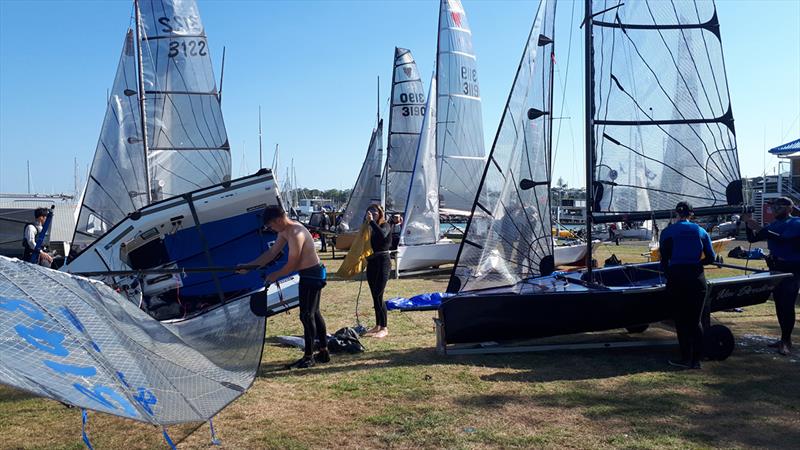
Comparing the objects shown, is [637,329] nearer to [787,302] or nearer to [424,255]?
[787,302]

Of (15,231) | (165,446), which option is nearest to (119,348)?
(165,446)

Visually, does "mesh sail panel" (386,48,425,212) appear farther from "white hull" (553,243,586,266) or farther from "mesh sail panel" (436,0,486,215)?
"white hull" (553,243,586,266)

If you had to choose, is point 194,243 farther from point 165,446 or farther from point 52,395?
point 52,395

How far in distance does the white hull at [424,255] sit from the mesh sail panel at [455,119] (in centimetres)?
312

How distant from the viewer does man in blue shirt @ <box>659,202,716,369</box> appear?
571cm

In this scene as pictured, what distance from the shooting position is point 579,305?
6188mm

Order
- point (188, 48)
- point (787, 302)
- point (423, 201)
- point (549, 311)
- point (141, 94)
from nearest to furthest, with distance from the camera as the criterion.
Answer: point (549, 311) → point (787, 302) → point (141, 94) → point (188, 48) → point (423, 201)

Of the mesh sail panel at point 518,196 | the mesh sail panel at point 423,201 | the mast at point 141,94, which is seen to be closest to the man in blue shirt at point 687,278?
the mesh sail panel at point 518,196

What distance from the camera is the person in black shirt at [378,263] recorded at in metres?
7.33

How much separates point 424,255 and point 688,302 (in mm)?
9136

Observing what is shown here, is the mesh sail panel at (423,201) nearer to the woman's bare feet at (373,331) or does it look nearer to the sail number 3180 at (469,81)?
the sail number 3180 at (469,81)

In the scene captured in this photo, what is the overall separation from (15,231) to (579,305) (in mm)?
15043

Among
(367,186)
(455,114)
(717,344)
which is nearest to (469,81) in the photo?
(455,114)

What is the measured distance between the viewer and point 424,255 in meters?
14.6
